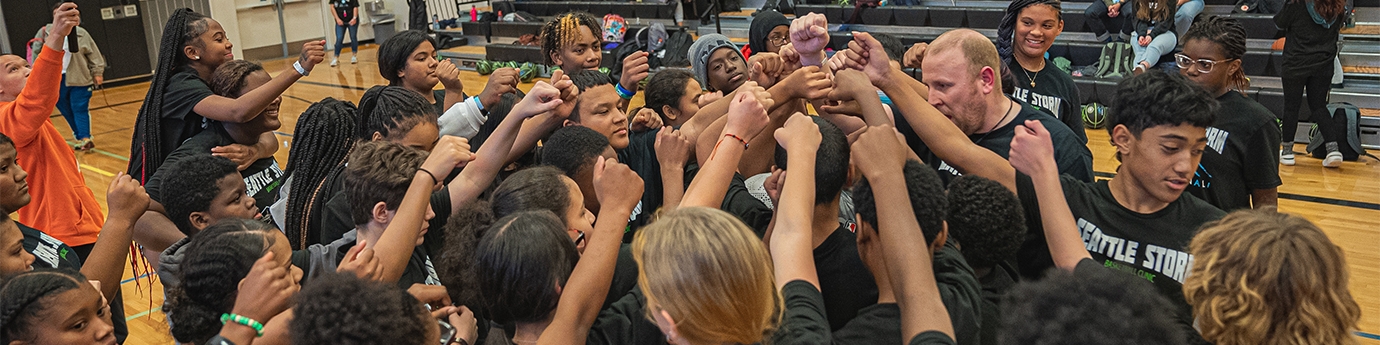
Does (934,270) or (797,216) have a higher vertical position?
(797,216)

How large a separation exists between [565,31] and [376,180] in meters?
2.00

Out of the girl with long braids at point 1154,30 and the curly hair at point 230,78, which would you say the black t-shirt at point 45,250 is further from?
the girl with long braids at point 1154,30

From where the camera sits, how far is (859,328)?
177 centimetres

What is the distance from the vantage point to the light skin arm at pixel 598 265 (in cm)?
184

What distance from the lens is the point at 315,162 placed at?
3.27 metres

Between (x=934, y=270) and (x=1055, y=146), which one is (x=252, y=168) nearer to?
(x=934, y=270)

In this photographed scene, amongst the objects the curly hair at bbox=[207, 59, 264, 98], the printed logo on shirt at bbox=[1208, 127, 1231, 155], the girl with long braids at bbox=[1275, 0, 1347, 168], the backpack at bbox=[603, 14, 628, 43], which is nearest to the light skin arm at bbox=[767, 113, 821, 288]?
the printed logo on shirt at bbox=[1208, 127, 1231, 155]

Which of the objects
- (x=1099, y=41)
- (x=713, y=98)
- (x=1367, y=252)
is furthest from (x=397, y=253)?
(x=1099, y=41)

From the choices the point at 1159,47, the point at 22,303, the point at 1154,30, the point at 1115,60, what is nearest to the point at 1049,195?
the point at 22,303

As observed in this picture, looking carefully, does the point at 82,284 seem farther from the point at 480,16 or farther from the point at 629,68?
the point at 480,16

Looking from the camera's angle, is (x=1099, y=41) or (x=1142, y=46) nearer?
(x=1142, y=46)

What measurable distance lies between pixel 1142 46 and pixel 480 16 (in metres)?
9.67

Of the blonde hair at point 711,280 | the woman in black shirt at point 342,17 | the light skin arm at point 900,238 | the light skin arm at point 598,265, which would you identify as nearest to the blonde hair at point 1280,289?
the light skin arm at point 900,238

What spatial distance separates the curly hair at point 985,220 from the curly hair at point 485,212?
891mm
